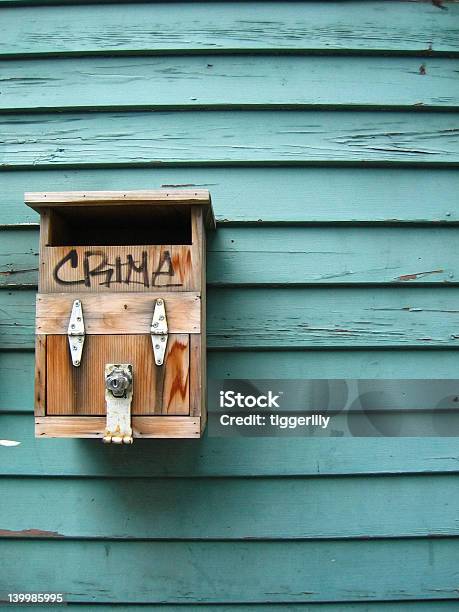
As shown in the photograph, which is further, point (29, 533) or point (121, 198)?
point (29, 533)

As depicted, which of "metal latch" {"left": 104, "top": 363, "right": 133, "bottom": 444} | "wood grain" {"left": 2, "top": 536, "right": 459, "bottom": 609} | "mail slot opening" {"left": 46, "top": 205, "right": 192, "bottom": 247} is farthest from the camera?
"wood grain" {"left": 2, "top": 536, "right": 459, "bottom": 609}

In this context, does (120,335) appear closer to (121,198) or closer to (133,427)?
(133,427)

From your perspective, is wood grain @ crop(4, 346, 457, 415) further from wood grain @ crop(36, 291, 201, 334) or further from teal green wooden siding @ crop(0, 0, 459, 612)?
wood grain @ crop(36, 291, 201, 334)

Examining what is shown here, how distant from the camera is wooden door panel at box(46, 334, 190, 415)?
4.74 ft

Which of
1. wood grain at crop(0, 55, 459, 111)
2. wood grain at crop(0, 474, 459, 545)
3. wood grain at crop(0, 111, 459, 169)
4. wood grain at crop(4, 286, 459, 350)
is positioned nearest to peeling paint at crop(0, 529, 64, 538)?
wood grain at crop(0, 474, 459, 545)

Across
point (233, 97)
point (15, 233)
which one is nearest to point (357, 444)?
point (233, 97)

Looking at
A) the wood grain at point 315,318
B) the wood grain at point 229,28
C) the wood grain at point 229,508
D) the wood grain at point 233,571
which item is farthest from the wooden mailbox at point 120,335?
the wood grain at point 229,28

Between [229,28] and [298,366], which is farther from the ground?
[229,28]

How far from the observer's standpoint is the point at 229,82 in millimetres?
1810

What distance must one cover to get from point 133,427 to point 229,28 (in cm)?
139

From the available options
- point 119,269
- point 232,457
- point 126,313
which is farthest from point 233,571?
point 119,269

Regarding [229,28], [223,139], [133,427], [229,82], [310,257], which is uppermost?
[229,28]

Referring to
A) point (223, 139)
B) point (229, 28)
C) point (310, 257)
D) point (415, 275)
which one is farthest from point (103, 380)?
point (229, 28)

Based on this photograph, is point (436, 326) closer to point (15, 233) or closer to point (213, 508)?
point (213, 508)
